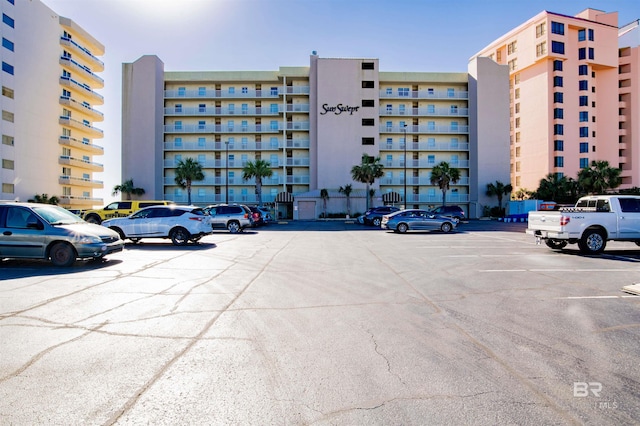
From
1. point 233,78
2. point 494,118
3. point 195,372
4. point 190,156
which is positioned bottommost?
point 195,372

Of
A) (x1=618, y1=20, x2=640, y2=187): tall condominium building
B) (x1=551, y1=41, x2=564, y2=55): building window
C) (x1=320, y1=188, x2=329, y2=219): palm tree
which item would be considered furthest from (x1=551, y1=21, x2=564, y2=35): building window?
(x1=320, y1=188, x2=329, y2=219): palm tree

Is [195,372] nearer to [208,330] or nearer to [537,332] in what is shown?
[208,330]

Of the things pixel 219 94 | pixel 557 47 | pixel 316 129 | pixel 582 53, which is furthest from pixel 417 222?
pixel 582 53

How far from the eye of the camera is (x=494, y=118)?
56.1 metres

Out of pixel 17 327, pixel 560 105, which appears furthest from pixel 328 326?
pixel 560 105

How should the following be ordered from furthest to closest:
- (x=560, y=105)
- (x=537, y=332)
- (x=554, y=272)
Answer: (x=560, y=105) → (x=554, y=272) → (x=537, y=332)

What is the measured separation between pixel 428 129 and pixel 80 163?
4903 centimetres

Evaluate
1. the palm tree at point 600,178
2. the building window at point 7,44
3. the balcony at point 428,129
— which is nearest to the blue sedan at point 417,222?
the balcony at point 428,129

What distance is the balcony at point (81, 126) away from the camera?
158ft

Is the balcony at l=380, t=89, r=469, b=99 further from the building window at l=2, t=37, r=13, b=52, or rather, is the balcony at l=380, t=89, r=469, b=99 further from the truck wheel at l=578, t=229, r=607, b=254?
the truck wheel at l=578, t=229, r=607, b=254

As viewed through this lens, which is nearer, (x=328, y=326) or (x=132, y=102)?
(x=328, y=326)

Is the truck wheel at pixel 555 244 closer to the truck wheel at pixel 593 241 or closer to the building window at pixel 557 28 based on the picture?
the truck wheel at pixel 593 241

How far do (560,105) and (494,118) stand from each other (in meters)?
14.8

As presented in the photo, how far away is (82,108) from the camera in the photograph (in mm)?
51469
